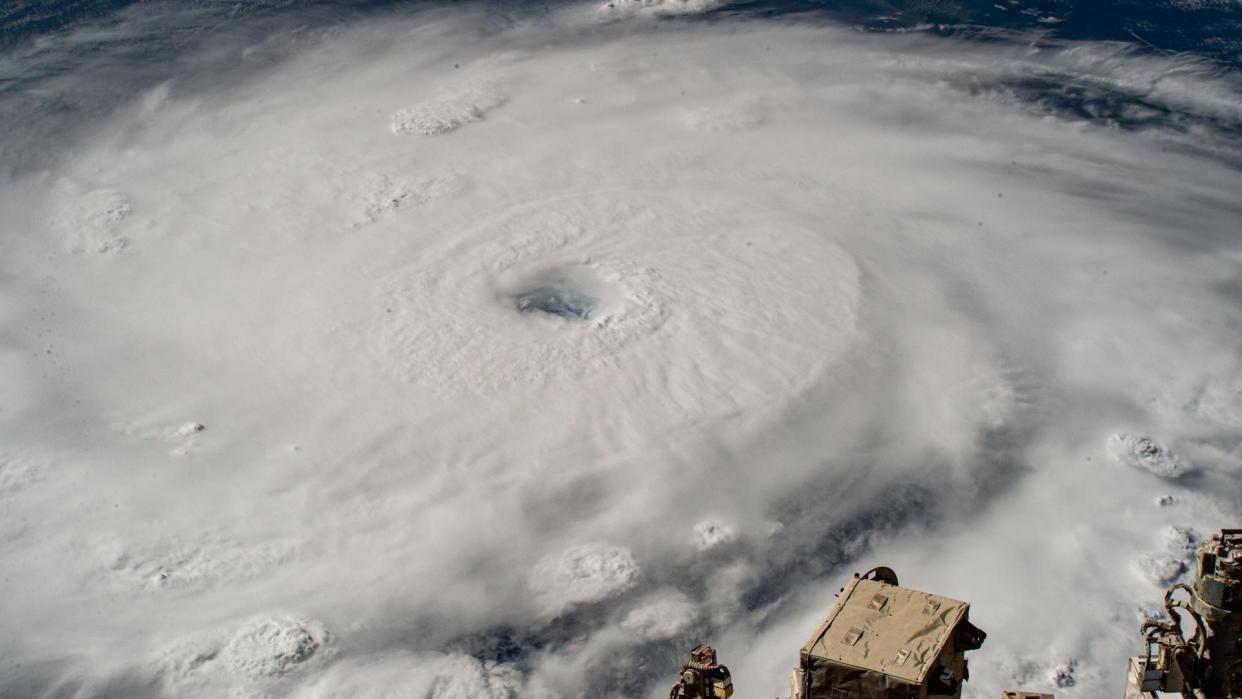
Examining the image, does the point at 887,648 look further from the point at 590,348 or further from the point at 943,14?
the point at 943,14

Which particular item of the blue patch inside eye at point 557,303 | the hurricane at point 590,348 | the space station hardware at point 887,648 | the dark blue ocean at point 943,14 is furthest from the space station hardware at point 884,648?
the dark blue ocean at point 943,14

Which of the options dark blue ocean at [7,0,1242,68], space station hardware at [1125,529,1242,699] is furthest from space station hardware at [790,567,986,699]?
dark blue ocean at [7,0,1242,68]

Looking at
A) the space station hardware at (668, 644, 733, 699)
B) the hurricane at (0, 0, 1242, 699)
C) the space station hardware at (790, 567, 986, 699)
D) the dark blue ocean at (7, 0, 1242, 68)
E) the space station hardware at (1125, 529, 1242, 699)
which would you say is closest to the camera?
the space station hardware at (790, 567, 986, 699)

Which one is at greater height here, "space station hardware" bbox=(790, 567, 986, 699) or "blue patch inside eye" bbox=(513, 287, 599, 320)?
"space station hardware" bbox=(790, 567, 986, 699)

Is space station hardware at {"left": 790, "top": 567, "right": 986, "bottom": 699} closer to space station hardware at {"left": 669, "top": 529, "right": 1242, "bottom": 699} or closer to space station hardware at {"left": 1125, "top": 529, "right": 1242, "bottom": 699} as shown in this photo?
space station hardware at {"left": 669, "top": 529, "right": 1242, "bottom": 699}

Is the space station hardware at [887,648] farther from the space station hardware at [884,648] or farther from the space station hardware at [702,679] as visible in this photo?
the space station hardware at [702,679]
